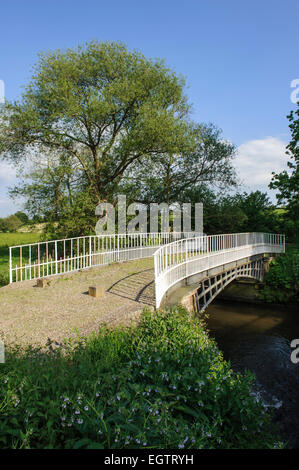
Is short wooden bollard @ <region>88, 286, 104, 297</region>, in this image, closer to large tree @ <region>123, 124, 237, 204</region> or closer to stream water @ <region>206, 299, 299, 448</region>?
stream water @ <region>206, 299, 299, 448</region>

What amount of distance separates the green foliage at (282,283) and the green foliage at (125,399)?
60.7 feet

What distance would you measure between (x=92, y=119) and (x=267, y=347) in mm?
15182

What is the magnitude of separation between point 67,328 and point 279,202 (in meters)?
22.4

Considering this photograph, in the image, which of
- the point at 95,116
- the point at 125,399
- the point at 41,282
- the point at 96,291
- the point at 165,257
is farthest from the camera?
the point at 95,116

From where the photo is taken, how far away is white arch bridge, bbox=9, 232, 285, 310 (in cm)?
934

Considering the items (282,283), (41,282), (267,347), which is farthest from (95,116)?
(282,283)

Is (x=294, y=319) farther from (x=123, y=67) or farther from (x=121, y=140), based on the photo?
(x=123, y=67)

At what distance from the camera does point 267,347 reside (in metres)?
13.4

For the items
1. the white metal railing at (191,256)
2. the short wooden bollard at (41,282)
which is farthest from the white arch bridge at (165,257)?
the short wooden bollard at (41,282)

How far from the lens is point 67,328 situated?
6020mm

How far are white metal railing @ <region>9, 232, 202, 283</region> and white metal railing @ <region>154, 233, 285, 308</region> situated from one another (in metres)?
2.71

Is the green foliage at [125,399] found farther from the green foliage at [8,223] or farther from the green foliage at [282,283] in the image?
the green foliage at [8,223]

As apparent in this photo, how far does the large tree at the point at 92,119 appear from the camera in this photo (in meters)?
15.6

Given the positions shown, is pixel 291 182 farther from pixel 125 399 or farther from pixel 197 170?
pixel 125 399
